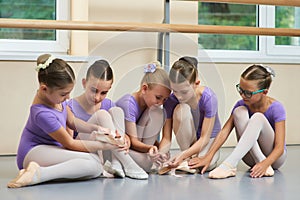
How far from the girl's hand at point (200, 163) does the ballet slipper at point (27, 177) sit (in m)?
0.58

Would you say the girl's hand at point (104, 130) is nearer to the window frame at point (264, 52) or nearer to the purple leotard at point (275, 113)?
the purple leotard at point (275, 113)

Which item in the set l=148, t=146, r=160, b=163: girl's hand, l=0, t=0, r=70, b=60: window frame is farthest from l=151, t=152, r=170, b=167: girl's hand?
l=0, t=0, r=70, b=60: window frame

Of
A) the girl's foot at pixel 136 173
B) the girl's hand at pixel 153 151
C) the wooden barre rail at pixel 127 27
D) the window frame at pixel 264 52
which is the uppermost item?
the wooden barre rail at pixel 127 27

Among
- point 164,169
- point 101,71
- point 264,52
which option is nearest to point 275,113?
point 164,169

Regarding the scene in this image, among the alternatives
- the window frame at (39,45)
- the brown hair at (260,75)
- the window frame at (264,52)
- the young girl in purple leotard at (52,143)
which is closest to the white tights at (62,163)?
the young girl in purple leotard at (52,143)

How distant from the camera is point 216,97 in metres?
1.86

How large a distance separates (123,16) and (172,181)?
1.09m

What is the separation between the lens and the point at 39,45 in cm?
251

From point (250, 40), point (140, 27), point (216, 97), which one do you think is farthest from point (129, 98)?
point (250, 40)

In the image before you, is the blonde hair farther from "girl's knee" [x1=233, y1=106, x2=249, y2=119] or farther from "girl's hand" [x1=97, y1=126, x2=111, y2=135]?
"girl's knee" [x1=233, y1=106, x2=249, y2=119]

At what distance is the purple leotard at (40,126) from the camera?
1.61 meters

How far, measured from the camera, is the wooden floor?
1.43m

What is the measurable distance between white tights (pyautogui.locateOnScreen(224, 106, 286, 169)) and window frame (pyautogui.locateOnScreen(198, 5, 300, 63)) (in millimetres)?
Result: 918

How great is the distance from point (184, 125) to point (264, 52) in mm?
1240
